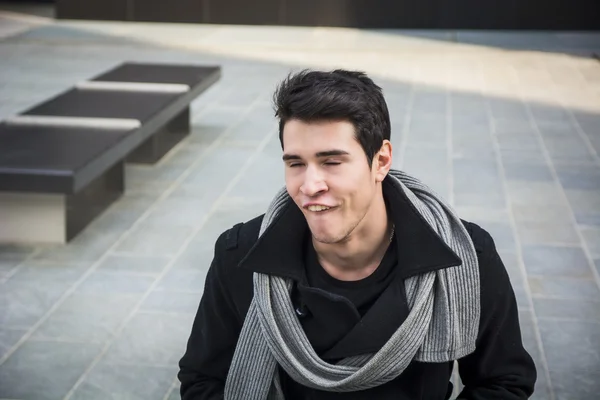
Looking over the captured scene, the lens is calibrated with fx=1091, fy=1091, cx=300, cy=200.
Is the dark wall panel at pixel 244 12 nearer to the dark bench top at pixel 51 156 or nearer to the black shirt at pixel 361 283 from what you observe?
the dark bench top at pixel 51 156

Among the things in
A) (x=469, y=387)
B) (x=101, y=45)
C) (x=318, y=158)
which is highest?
(x=318, y=158)

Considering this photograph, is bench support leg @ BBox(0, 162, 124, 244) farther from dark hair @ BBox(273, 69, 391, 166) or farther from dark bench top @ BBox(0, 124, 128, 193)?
dark hair @ BBox(273, 69, 391, 166)

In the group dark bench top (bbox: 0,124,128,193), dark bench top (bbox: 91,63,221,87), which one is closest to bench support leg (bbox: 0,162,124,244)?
dark bench top (bbox: 0,124,128,193)

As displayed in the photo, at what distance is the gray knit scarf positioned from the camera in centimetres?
256

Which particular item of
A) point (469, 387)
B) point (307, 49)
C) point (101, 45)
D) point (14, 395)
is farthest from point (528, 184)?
point (101, 45)

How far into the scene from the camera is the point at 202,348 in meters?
2.79

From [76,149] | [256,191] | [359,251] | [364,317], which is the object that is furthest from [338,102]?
→ [256,191]

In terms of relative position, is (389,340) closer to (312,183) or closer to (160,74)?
(312,183)

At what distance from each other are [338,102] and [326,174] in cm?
17

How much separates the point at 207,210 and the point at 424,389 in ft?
16.4

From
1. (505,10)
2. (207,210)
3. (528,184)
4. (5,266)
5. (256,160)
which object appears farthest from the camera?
(505,10)

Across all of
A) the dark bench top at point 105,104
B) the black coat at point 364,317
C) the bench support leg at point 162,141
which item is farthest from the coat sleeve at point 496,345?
the bench support leg at point 162,141

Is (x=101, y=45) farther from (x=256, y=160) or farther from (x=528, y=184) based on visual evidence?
(x=528, y=184)

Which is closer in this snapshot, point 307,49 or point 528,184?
point 528,184
